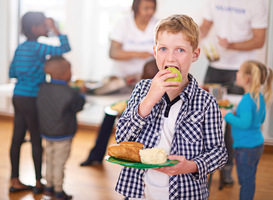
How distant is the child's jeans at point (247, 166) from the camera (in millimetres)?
2318

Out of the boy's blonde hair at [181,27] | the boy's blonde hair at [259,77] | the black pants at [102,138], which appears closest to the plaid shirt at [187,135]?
the boy's blonde hair at [181,27]

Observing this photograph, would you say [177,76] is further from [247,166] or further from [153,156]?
[247,166]

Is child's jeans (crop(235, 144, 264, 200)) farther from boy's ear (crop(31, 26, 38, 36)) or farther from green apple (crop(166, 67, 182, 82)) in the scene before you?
boy's ear (crop(31, 26, 38, 36))

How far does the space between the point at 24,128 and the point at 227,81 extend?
178cm

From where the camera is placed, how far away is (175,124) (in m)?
1.22

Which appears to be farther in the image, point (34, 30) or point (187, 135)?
point (34, 30)

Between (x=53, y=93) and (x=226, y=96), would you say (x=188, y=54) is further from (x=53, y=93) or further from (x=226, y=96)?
(x=226, y=96)

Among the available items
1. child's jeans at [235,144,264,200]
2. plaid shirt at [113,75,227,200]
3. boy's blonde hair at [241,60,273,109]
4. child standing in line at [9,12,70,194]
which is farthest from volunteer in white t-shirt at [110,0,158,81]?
plaid shirt at [113,75,227,200]

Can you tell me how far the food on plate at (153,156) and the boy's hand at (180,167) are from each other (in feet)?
0.09

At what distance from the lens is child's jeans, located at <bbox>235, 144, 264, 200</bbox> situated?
2318mm

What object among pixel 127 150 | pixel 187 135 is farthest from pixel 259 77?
pixel 127 150

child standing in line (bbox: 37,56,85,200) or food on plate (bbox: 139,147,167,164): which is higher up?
food on plate (bbox: 139,147,167,164)

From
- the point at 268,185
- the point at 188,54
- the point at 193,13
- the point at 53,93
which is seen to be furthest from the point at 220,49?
the point at 188,54

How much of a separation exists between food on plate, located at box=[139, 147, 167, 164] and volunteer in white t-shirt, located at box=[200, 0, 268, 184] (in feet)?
6.46
